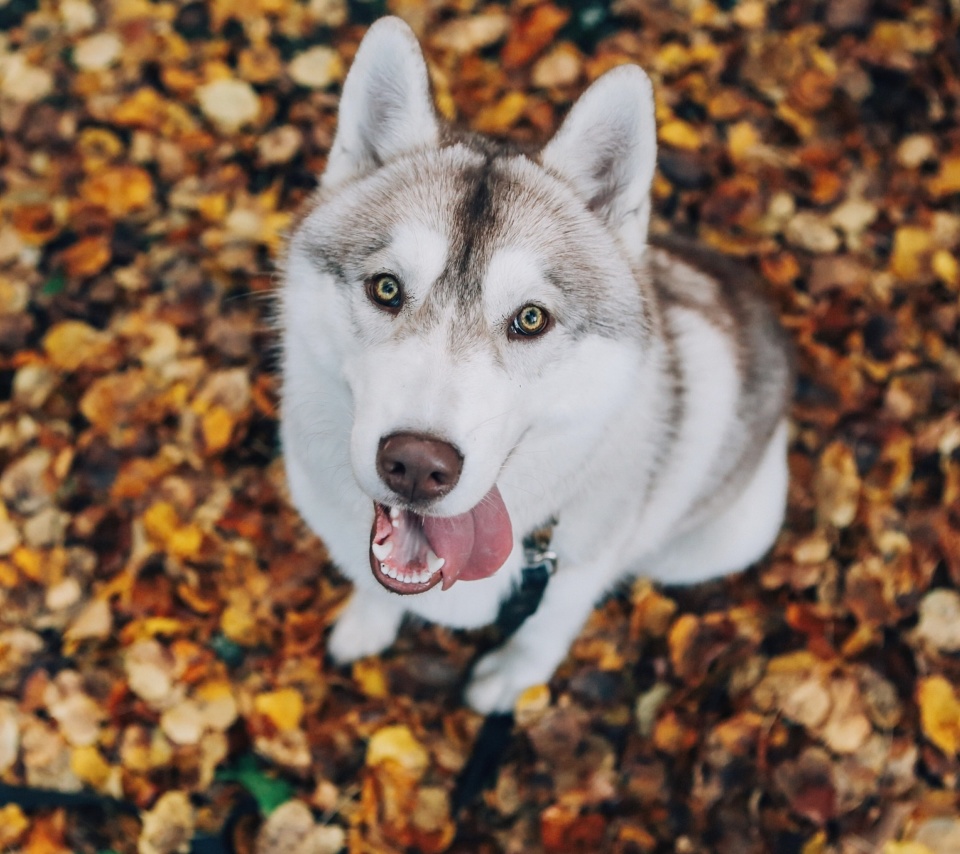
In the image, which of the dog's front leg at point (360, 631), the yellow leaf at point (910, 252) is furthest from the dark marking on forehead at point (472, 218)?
the yellow leaf at point (910, 252)

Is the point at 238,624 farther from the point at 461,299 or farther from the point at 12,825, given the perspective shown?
the point at 461,299

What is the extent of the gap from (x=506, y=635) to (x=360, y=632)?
520mm

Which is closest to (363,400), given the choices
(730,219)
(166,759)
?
(166,759)

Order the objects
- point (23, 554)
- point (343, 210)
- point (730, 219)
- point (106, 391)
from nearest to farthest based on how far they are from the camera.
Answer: point (343, 210) < point (23, 554) < point (106, 391) < point (730, 219)

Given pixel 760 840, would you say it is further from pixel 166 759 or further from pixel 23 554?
pixel 23 554

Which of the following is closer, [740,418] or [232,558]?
[740,418]

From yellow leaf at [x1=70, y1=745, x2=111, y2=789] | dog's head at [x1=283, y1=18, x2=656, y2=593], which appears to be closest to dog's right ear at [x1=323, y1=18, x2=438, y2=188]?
dog's head at [x1=283, y1=18, x2=656, y2=593]

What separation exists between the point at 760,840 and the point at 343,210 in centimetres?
226

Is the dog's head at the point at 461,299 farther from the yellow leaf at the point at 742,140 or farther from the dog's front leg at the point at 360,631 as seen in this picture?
the yellow leaf at the point at 742,140

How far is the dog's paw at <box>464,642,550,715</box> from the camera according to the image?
2623 millimetres

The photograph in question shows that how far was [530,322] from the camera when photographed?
73.4 inches

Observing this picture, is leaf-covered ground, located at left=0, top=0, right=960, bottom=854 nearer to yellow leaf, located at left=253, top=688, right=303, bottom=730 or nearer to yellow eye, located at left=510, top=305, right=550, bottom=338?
yellow leaf, located at left=253, top=688, right=303, bottom=730

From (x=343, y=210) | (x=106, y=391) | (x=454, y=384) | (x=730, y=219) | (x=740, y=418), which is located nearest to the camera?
(x=454, y=384)

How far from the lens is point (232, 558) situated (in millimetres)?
2873
